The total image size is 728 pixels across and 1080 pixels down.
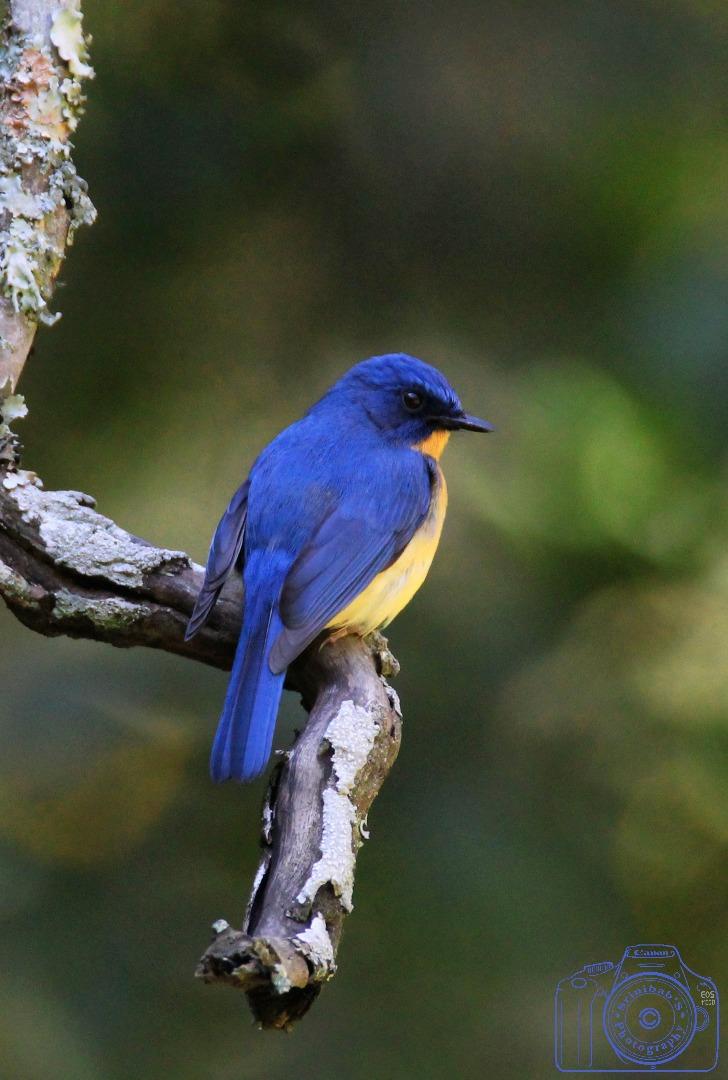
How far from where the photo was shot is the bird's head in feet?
12.6

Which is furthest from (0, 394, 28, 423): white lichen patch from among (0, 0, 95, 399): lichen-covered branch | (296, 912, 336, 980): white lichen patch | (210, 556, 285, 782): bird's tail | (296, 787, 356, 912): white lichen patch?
(296, 912, 336, 980): white lichen patch

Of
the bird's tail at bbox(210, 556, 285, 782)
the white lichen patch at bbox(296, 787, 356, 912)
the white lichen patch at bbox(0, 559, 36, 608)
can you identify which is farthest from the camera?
the white lichen patch at bbox(0, 559, 36, 608)

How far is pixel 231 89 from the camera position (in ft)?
15.8

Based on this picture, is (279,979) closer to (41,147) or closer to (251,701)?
(251,701)

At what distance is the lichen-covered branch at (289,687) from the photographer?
2.11 m

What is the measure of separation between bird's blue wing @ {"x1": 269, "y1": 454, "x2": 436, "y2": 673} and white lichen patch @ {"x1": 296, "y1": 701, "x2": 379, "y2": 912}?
269mm

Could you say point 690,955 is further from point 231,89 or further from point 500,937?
point 231,89

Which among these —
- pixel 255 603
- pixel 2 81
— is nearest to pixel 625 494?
pixel 255 603

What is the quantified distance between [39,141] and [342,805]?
1.91 metres

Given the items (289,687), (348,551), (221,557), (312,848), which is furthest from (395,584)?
(312,848)

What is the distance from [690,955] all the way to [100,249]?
2939 mm

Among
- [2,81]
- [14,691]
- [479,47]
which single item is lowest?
[14,691]

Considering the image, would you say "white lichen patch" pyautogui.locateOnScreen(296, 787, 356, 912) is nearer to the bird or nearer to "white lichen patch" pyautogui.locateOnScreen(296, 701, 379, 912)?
"white lichen patch" pyautogui.locateOnScreen(296, 701, 379, 912)

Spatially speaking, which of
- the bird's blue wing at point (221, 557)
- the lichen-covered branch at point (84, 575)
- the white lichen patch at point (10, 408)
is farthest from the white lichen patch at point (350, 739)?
the white lichen patch at point (10, 408)
